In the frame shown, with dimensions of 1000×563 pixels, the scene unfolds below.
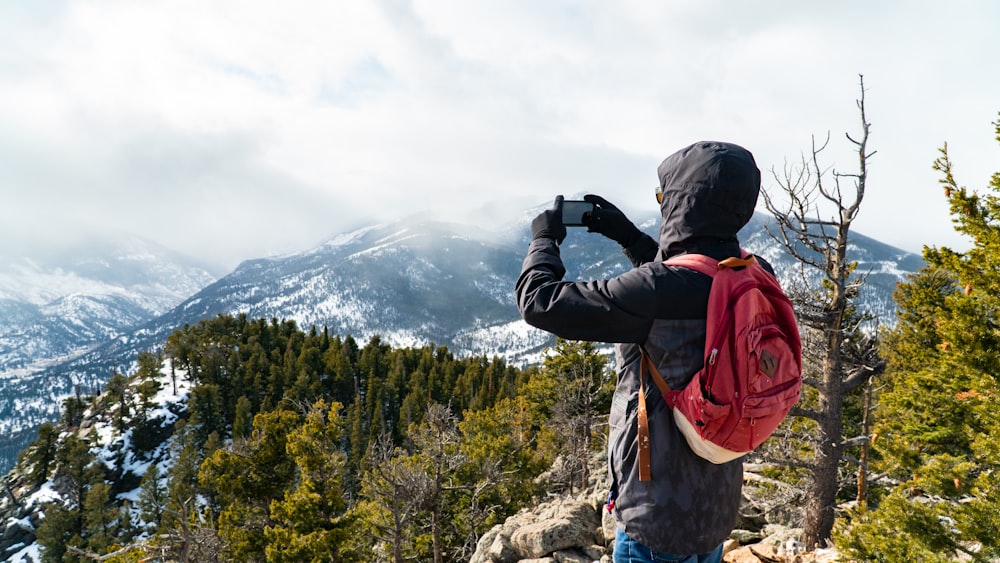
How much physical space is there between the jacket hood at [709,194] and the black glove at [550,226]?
18.1 inches

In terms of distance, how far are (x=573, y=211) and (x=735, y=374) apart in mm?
1007

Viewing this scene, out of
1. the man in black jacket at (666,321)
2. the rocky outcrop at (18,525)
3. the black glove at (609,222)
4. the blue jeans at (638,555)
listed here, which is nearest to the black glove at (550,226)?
the man in black jacket at (666,321)

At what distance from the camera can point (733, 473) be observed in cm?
216

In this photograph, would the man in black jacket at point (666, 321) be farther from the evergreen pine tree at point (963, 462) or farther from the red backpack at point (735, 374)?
the evergreen pine tree at point (963, 462)

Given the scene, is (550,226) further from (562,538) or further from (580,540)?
(580,540)

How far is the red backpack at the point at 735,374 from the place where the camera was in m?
1.77

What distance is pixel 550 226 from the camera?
218cm

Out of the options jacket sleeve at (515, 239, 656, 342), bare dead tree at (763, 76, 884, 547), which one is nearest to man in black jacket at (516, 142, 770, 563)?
jacket sleeve at (515, 239, 656, 342)

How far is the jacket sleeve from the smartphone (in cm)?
37

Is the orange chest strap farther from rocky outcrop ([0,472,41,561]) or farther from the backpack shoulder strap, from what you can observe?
rocky outcrop ([0,472,41,561])

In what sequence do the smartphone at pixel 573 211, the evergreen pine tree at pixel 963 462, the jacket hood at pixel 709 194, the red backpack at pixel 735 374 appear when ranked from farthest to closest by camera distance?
the evergreen pine tree at pixel 963 462, the smartphone at pixel 573 211, the jacket hood at pixel 709 194, the red backpack at pixel 735 374

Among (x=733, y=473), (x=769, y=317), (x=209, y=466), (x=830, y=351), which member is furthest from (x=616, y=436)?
(x=209, y=466)

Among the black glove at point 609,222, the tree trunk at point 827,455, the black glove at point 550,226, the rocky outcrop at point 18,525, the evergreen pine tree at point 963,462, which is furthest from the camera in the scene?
the rocky outcrop at point 18,525

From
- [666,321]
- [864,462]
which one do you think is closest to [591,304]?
[666,321]
